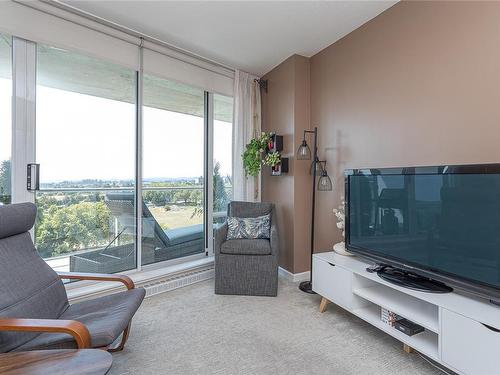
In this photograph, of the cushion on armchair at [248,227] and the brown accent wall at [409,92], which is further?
the cushion on armchair at [248,227]

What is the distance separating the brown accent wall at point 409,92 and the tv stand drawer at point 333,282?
24.1 inches

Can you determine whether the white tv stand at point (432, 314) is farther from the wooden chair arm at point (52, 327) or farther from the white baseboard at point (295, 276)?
the wooden chair arm at point (52, 327)

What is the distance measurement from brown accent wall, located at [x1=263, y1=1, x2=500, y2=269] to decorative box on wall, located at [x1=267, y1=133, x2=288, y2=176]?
474 mm

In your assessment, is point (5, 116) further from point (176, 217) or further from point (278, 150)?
point (278, 150)

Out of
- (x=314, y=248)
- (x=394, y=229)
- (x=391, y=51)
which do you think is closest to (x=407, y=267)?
(x=394, y=229)

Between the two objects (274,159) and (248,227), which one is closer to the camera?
(248,227)

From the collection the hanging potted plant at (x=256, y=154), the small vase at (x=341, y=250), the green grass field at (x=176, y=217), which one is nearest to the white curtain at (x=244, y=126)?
the hanging potted plant at (x=256, y=154)

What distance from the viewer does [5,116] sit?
6.92ft

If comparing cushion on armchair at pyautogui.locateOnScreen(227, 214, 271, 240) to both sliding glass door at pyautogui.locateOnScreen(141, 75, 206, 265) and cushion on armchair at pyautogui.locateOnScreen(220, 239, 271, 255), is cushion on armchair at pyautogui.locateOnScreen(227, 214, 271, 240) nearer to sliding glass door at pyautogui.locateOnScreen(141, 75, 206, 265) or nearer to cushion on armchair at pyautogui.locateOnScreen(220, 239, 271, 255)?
cushion on armchair at pyautogui.locateOnScreen(220, 239, 271, 255)

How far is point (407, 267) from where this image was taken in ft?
6.01

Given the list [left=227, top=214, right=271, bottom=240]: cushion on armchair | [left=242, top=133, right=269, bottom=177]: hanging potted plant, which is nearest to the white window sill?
[left=227, top=214, right=271, bottom=240]: cushion on armchair

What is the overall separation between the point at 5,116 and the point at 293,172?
270 centimetres

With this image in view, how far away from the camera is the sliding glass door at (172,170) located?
2994mm

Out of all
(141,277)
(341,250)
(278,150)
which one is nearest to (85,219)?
(141,277)
